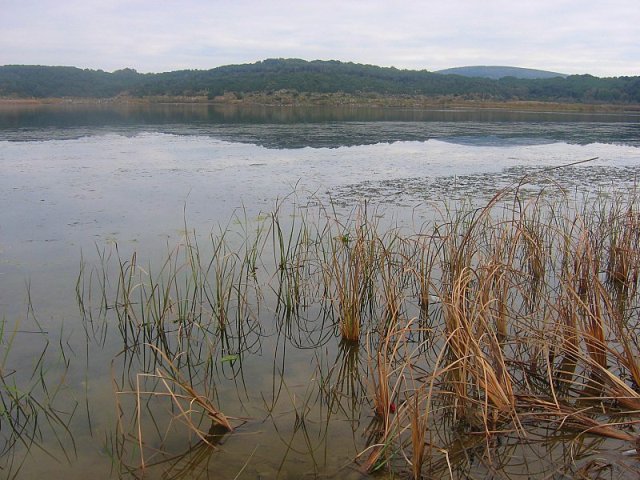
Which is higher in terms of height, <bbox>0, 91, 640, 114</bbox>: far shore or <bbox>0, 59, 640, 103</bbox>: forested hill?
<bbox>0, 59, 640, 103</bbox>: forested hill

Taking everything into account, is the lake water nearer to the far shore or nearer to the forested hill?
the far shore

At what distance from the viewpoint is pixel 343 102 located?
46.7 meters

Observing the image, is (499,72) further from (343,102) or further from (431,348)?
(431,348)

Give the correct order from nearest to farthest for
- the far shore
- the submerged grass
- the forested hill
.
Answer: the submerged grass → the far shore → the forested hill

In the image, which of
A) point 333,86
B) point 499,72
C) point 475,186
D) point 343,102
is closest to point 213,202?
point 475,186

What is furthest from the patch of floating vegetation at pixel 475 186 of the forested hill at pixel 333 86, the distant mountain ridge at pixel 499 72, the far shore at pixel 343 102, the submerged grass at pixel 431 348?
the distant mountain ridge at pixel 499 72

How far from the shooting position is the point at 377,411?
2.84 metres

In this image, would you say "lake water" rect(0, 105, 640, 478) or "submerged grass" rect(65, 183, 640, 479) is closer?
"submerged grass" rect(65, 183, 640, 479)

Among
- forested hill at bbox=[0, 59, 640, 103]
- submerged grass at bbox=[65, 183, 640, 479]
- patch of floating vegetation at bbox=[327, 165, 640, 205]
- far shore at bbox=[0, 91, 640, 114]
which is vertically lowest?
submerged grass at bbox=[65, 183, 640, 479]

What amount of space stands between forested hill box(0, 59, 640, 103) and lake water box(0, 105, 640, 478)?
33632mm

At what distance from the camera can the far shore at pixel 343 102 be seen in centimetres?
4462

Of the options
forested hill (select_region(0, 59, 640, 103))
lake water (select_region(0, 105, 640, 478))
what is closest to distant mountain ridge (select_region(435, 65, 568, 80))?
forested hill (select_region(0, 59, 640, 103))

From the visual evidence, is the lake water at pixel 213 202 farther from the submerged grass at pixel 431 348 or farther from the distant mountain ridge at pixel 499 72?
the distant mountain ridge at pixel 499 72

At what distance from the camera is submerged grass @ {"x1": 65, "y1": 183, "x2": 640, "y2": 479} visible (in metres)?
2.59
